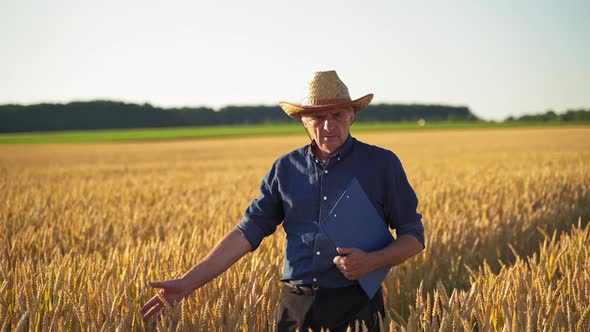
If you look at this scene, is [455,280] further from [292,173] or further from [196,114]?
[196,114]

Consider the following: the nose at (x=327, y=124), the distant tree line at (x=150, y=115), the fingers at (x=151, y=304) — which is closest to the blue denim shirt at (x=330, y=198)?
the nose at (x=327, y=124)

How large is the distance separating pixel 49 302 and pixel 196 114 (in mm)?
94002

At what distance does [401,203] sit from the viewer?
2.48m

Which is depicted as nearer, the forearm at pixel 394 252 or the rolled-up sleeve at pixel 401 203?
the forearm at pixel 394 252

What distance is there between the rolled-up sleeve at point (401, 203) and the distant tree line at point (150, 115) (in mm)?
75344

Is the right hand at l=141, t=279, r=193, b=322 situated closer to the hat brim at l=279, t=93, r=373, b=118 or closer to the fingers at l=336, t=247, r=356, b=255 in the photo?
the fingers at l=336, t=247, r=356, b=255

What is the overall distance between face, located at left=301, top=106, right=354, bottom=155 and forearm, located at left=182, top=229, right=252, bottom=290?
1.87ft

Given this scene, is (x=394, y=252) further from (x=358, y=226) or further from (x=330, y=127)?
(x=330, y=127)

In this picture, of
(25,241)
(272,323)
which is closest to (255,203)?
(272,323)

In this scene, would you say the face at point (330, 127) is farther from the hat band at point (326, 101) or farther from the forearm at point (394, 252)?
the forearm at point (394, 252)

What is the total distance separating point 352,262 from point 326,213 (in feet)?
0.86

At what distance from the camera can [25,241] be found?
4.57 m

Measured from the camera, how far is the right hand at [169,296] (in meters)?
2.41

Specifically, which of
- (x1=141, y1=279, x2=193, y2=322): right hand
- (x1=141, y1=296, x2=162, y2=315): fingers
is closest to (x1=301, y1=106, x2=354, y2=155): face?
(x1=141, y1=279, x2=193, y2=322): right hand
